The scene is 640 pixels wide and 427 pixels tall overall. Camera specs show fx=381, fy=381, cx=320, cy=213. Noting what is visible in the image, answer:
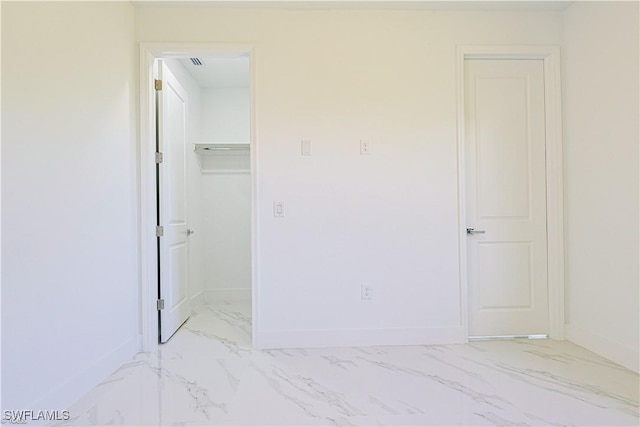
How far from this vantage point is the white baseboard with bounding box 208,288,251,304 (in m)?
4.36

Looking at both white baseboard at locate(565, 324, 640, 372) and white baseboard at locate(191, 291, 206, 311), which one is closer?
white baseboard at locate(565, 324, 640, 372)

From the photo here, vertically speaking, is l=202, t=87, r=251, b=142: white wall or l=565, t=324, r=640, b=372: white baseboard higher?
l=202, t=87, r=251, b=142: white wall

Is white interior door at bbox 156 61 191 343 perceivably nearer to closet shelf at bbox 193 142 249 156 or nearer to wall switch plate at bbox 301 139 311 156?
closet shelf at bbox 193 142 249 156

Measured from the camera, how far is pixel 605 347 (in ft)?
8.46

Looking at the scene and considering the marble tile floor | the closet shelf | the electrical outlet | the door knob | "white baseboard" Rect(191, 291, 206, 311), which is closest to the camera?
the marble tile floor

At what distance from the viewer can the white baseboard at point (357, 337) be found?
279cm

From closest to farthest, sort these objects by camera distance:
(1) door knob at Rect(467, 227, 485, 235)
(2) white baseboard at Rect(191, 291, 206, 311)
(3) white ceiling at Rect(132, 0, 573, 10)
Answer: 1. (3) white ceiling at Rect(132, 0, 573, 10)
2. (1) door knob at Rect(467, 227, 485, 235)
3. (2) white baseboard at Rect(191, 291, 206, 311)

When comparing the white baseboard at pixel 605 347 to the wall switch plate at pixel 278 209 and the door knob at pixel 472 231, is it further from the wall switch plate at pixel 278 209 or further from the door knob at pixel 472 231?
the wall switch plate at pixel 278 209

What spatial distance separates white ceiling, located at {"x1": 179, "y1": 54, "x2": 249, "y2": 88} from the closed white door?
2.17 metres

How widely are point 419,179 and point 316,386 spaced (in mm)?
1613

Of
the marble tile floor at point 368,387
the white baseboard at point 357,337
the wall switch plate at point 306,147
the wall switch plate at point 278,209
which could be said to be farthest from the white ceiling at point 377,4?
the marble tile floor at point 368,387

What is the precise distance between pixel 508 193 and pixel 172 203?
270 centimetres

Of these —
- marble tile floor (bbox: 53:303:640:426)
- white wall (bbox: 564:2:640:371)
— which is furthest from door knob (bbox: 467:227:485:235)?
marble tile floor (bbox: 53:303:640:426)

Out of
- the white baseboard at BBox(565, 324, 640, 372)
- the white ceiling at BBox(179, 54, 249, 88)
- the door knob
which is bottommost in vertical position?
the white baseboard at BBox(565, 324, 640, 372)
